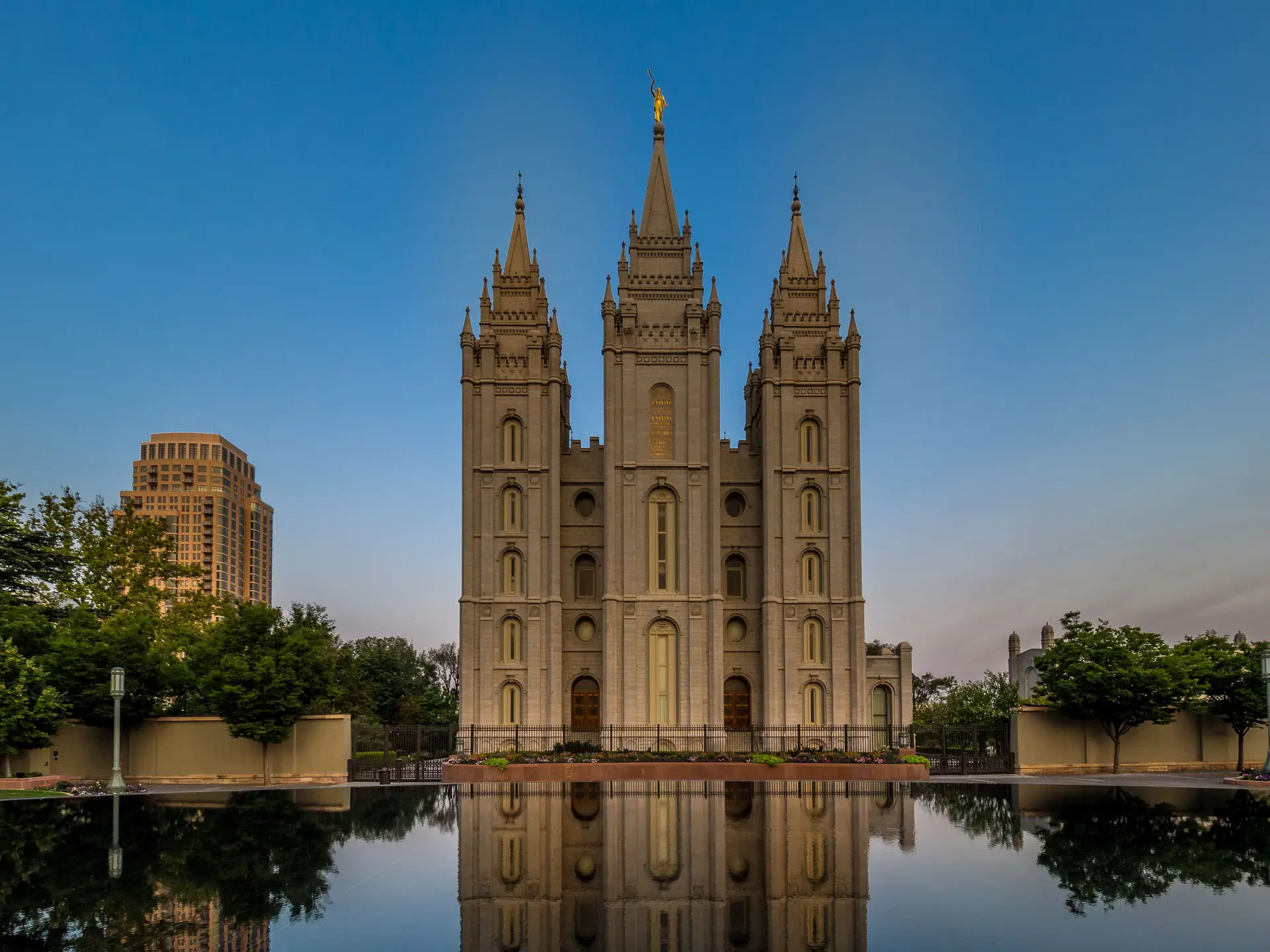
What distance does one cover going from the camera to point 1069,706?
3469cm

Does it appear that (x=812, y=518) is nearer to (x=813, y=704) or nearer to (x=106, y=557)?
A: (x=813, y=704)

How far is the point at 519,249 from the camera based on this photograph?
5103 centimetres

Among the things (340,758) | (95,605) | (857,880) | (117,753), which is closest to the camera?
(857,880)

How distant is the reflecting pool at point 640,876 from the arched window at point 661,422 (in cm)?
2351

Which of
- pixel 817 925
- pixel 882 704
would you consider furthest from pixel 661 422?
pixel 817 925

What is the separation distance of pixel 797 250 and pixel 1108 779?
2974 cm

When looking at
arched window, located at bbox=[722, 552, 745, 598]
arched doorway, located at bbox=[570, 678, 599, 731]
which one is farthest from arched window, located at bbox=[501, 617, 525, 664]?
arched window, located at bbox=[722, 552, 745, 598]

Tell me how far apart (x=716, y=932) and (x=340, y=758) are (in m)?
25.9

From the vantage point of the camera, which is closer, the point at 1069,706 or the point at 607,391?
the point at 1069,706

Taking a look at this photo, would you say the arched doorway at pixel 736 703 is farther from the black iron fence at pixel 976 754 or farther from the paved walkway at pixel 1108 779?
the paved walkway at pixel 1108 779

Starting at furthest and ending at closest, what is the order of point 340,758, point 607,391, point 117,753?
point 607,391, point 340,758, point 117,753

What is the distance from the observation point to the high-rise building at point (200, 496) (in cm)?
16450

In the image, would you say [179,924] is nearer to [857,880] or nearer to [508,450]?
[857,880]

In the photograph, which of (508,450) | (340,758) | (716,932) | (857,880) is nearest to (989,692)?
(508,450)
